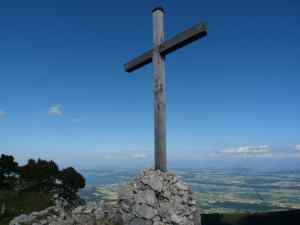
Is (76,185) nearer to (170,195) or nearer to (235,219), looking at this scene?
(235,219)

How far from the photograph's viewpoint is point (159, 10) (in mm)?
7559

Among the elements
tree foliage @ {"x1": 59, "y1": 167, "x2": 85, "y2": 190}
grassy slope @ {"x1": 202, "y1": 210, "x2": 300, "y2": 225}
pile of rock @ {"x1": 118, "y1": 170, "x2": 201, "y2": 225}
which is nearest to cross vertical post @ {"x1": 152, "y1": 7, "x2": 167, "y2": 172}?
pile of rock @ {"x1": 118, "y1": 170, "x2": 201, "y2": 225}

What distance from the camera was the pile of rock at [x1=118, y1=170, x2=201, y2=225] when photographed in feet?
21.2

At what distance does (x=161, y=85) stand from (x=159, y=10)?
1938 millimetres

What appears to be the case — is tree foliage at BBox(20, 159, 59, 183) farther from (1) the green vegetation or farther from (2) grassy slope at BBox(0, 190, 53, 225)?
(2) grassy slope at BBox(0, 190, 53, 225)

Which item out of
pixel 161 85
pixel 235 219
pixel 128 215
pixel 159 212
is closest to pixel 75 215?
pixel 128 215

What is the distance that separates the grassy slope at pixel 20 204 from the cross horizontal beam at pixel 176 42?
1078 cm

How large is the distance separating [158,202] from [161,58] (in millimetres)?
3464

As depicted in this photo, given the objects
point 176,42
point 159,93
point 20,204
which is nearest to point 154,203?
point 159,93

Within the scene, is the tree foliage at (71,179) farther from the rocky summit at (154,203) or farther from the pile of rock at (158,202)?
the pile of rock at (158,202)

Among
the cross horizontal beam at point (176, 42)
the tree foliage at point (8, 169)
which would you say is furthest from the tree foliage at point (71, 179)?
the cross horizontal beam at point (176, 42)

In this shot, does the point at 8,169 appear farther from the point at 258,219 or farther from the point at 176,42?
the point at 258,219

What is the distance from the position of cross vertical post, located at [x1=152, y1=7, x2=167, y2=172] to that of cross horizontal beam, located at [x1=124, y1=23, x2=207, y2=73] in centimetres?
22

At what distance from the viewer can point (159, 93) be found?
724cm
